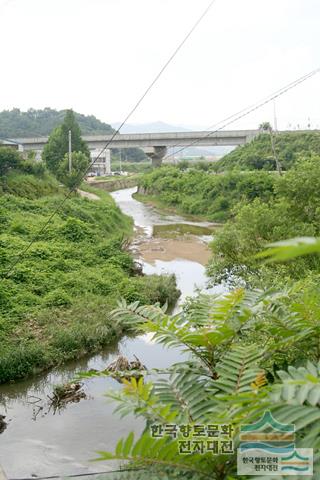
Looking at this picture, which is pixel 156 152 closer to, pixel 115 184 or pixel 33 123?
pixel 115 184

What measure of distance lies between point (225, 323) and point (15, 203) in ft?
76.8

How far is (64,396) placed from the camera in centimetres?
1012

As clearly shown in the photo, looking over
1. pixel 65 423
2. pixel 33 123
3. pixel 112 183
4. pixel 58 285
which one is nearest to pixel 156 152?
pixel 112 183

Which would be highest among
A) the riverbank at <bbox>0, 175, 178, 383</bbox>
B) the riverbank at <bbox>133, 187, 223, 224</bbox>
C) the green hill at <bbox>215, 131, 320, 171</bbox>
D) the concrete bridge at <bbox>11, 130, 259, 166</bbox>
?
the concrete bridge at <bbox>11, 130, 259, 166</bbox>

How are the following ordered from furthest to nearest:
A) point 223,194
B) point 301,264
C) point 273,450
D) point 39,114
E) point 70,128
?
point 39,114 → point 70,128 → point 223,194 → point 301,264 → point 273,450

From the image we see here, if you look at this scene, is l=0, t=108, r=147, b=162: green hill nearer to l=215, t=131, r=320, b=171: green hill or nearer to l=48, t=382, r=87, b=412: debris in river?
l=215, t=131, r=320, b=171: green hill

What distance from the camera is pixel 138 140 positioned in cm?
5247

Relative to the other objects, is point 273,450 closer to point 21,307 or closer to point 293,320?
point 293,320

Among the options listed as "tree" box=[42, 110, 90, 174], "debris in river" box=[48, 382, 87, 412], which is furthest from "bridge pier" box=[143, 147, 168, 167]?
"debris in river" box=[48, 382, 87, 412]

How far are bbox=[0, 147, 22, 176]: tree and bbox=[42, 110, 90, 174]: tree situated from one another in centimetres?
748

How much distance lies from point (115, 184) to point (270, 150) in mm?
17815

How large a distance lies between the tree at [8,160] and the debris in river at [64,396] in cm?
2150

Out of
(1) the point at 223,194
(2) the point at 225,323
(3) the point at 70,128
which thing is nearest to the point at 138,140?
(3) the point at 70,128

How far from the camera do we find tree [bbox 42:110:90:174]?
1545 inches
